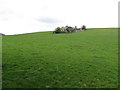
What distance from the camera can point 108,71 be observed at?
380 inches

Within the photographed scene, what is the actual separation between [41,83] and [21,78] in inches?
56.4

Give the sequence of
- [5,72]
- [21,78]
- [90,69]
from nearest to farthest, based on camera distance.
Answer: [21,78] → [5,72] → [90,69]

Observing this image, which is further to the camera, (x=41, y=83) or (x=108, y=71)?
(x=108, y=71)

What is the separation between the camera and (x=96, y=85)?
7328mm

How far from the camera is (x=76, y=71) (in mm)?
9375

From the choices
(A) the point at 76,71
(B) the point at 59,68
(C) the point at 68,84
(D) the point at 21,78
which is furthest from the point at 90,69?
(D) the point at 21,78

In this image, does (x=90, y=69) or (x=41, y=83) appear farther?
(x=90, y=69)

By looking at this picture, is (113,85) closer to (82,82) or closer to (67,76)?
(82,82)

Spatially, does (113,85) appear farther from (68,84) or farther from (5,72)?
(5,72)

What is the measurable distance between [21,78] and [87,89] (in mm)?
3878

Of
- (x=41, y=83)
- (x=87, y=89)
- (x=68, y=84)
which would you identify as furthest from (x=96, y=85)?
(x=41, y=83)

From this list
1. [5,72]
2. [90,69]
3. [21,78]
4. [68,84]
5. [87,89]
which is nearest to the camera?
[87,89]

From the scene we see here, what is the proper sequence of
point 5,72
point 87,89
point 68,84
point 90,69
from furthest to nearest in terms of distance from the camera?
point 90,69, point 5,72, point 68,84, point 87,89

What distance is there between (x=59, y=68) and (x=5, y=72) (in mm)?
3729
